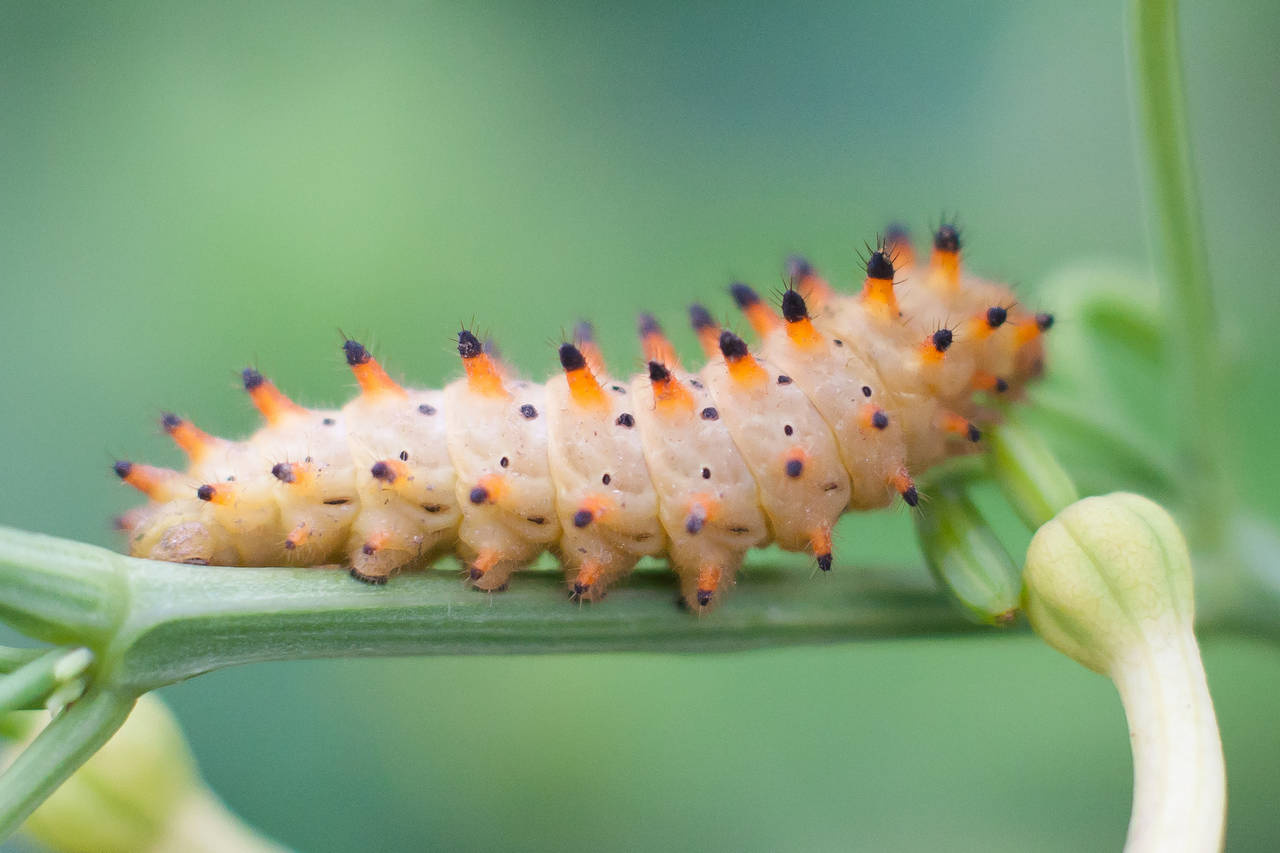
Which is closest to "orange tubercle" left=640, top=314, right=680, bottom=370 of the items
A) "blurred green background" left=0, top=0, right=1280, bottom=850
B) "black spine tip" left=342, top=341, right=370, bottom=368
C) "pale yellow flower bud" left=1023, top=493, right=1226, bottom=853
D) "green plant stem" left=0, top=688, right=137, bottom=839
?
"black spine tip" left=342, top=341, right=370, bottom=368

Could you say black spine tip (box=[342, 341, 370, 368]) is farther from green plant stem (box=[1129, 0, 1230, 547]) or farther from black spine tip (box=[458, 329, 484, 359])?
green plant stem (box=[1129, 0, 1230, 547])

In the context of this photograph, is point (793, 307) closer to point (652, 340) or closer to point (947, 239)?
point (652, 340)

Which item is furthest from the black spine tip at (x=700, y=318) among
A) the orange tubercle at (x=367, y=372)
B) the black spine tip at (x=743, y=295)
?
the orange tubercle at (x=367, y=372)

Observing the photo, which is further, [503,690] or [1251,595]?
[503,690]

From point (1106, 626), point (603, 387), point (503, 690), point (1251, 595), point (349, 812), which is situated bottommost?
point (349, 812)

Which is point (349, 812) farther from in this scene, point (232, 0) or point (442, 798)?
point (232, 0)

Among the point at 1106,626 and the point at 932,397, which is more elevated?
the point at 932,397

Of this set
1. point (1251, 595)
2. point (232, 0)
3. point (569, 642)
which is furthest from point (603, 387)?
point (232, 0)

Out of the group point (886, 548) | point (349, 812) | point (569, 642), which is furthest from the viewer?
point (349, 812)

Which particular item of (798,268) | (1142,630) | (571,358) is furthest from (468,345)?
(1142,630)
